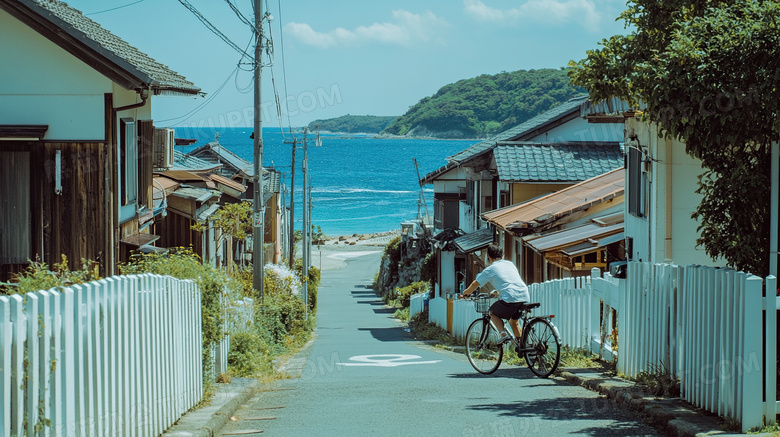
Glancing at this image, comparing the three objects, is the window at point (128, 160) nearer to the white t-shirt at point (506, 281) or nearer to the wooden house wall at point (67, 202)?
the wooden house wall at point (67, 202)

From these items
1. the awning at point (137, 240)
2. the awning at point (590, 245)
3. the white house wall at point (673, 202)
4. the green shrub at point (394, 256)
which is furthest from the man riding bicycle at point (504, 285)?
the green shrub at point (394, 256)

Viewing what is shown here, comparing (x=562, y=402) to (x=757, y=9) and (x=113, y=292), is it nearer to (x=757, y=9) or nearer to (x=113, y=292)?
(x=757, y=9)

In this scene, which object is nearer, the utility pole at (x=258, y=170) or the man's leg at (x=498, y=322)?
the man's leg at (x=498, y=322)

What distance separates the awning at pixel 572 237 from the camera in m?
17.5

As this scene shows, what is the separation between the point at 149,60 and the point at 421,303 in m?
19.4

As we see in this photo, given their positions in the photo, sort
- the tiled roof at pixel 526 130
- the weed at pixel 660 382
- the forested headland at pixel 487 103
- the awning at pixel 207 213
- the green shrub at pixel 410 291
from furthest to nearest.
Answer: the forested headland at pixel 487 103 < the green shrub at pixel 410 291 < the tiled roof at pixel 526 130 < the awning at pixel 207 213 < the weed at pixel 660 382

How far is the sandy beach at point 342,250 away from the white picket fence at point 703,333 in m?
57.9

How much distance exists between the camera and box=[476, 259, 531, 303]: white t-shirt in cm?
1066

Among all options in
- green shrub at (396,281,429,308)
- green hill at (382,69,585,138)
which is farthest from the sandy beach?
green shrub at (396,281,429,308)

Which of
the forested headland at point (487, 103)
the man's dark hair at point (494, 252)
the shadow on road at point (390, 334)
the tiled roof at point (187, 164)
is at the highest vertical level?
the forested headland at point (487, 103)

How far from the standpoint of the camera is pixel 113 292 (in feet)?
17.6

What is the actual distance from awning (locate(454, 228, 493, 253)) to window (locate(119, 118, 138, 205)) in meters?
14.2

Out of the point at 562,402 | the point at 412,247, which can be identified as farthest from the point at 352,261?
the point at 562,402

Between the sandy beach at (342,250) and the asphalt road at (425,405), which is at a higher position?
the asphalt road at (425,405)
